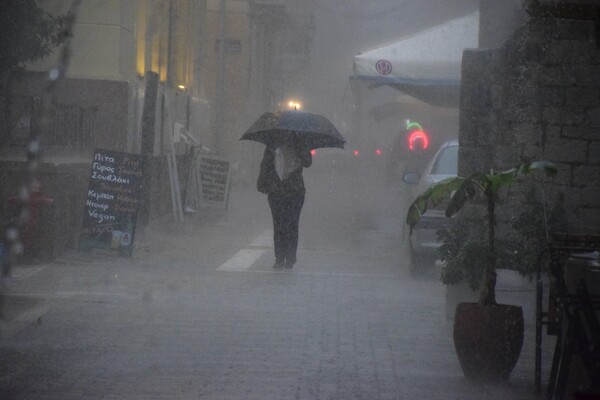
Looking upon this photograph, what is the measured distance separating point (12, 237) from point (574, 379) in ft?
27.2

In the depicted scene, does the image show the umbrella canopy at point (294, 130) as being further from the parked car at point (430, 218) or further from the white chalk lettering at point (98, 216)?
the white chalk lettering at point (98, 216)

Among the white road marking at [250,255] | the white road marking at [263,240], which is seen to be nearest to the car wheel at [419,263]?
the white road marking at [250,255]

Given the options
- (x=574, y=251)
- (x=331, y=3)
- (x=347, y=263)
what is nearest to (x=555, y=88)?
(x=574, y=251)

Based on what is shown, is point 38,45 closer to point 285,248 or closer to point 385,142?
point 285,248

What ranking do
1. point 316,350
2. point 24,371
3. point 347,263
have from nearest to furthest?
point 24,371 → point 316,350 → point 347,263

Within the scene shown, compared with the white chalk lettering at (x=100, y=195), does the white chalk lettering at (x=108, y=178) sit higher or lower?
higher

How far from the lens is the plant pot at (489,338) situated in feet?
21.5

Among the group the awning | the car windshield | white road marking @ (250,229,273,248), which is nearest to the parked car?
the car windshield

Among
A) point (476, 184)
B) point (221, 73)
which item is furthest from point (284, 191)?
point (221, 73)

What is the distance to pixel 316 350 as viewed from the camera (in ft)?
25.7

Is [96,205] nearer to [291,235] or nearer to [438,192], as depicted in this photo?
[291,235]

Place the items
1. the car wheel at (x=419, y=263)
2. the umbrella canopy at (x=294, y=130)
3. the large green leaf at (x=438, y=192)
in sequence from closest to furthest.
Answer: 1. the large green leaf at (x=438, y=192)
2. the car wheel at (x=419, y=263)
3. the umbrella canopy at (x=294, y=130)

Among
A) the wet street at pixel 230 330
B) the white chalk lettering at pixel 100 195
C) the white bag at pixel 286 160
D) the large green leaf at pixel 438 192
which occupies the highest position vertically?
the white bag at pixel 286 160

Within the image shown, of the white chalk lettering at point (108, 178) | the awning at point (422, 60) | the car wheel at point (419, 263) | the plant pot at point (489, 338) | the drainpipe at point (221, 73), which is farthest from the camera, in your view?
the drainpipe at point (221, 73)
